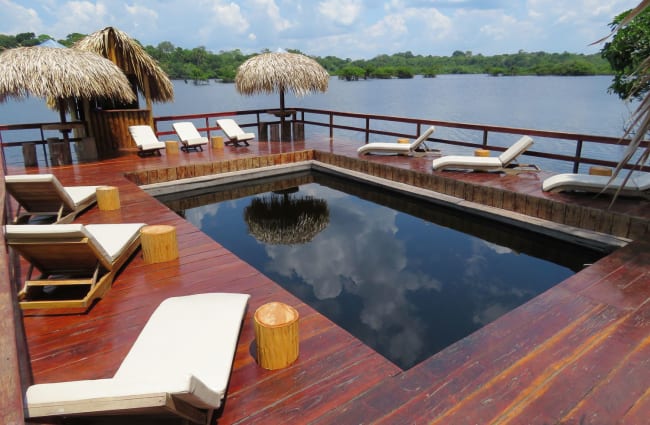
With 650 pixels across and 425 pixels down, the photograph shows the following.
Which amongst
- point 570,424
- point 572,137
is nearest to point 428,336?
point 570,424

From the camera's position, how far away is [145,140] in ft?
28.6

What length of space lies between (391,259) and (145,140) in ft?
19.7

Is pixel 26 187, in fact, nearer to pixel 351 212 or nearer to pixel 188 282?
pixel 188 282

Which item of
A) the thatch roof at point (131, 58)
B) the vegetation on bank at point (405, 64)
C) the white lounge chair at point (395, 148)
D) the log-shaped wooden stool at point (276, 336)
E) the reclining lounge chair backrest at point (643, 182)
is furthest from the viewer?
the vegetation on bank at point (405, 64)

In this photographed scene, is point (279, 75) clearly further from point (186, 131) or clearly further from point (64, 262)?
point (64, 262)

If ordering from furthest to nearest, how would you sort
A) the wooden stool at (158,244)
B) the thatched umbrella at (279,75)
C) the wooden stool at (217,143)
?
1. the thatched umbrella at (279,75)
2. the wooden stool at (217,143)
3. the wooden stool at (158,244)

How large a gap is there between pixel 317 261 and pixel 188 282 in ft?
6.67

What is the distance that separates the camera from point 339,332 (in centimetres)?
280

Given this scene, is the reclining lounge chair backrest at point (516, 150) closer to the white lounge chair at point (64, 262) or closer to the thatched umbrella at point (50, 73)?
the white lounge chair at point (64, 262)

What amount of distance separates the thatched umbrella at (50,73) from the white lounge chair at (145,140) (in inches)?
40.8

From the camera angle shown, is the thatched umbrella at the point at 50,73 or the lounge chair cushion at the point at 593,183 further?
the thatched umbrella at the point at 50,73

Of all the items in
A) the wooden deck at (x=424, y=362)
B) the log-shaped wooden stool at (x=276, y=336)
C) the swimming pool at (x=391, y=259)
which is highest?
the log-shaped wooden stool at (x=276, y=336)

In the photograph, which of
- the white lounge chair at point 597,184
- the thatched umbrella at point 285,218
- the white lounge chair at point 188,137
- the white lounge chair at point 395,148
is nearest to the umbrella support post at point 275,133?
the white lounge chair at point 188,137

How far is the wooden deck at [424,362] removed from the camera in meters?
2.12
